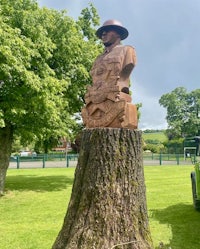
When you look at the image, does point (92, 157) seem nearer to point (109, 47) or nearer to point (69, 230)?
point (69, 230)

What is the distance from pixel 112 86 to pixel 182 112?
161ft

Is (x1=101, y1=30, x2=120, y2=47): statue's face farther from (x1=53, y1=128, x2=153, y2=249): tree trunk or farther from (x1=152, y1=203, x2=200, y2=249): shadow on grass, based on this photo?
(x1=152, y1=203, x2=200, y2=249): shadow on grass

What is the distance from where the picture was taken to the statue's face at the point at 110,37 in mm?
6320

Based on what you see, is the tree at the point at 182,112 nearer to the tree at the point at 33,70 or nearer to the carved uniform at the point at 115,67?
the tree at the point at 33,70

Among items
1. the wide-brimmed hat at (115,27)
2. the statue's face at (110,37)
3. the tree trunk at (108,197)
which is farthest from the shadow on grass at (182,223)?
the wide-brimmed hat at (115,27)

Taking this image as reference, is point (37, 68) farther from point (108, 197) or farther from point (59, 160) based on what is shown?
point (59, 160)

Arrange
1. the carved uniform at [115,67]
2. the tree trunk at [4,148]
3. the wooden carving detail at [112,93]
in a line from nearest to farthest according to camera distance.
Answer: the wooden carving detail at [112,93] < the carved uniform at [115,67] < the tree trunk at [4,148]

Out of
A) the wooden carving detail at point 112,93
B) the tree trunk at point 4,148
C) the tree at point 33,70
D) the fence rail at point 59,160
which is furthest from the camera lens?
the fence rail at point 59,160

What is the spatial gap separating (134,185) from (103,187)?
479mm

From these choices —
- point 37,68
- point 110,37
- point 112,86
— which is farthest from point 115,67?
→ point 37,68

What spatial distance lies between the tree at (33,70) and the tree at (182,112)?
127ft

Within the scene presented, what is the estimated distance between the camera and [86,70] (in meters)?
14.9

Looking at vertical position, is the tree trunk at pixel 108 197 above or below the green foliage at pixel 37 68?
below

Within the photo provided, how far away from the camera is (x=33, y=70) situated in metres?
11.7
